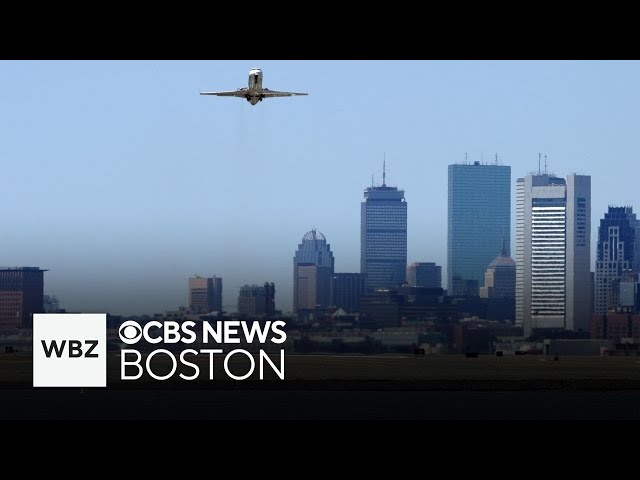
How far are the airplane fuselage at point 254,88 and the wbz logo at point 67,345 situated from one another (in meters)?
31.3

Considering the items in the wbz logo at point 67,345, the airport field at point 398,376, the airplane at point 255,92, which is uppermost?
the airplane at point 255,92

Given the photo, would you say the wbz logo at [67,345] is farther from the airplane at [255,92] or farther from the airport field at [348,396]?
the airplane at [255,92]

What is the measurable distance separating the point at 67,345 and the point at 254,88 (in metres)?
51.3

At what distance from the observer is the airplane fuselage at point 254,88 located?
9300 centimetres

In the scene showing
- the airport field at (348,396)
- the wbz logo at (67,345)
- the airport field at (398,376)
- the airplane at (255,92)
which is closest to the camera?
the airport field at (348,396)

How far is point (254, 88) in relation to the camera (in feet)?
309

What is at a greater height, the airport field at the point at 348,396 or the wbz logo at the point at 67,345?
the wbz logo at the point at 67,345

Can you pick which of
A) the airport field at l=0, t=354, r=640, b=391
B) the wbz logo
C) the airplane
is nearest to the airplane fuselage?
the airplane

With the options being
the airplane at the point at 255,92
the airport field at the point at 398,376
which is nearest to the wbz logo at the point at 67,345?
the airport field at the point at 398,376

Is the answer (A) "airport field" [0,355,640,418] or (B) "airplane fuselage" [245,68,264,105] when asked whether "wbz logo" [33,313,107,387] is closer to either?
(A) "airport field" [0,355,640,418]

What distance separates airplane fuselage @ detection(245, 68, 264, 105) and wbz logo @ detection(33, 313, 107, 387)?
3127 cm

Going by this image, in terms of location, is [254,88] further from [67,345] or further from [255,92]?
[67,345]
